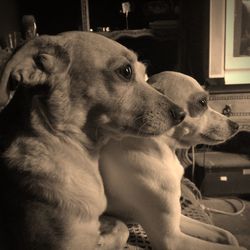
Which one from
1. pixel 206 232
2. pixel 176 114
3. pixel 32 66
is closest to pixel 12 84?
pixel 32 66

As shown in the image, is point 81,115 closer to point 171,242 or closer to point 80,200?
point 80,200

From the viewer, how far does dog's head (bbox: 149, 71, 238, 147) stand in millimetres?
850

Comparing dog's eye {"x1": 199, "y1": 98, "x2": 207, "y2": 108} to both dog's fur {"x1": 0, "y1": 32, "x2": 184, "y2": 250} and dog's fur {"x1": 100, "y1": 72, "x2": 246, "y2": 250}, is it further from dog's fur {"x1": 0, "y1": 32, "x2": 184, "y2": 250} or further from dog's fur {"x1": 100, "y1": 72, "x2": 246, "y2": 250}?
dog's fur {"x1": 0, "y1": 32, "x2": 184, "y2": 250}

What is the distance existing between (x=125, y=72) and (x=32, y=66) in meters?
0.18

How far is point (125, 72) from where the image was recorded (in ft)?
2.26

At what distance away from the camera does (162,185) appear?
78cm

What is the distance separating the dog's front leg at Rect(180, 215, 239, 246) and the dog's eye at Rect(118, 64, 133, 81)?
42 centimetres

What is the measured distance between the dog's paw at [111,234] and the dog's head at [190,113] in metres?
0.24

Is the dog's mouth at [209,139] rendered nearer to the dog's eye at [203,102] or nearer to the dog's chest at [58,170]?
the dog's eye at [203,102]

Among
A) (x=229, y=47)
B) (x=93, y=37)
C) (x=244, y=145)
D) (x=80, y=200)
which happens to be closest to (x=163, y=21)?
(x=229, y=47)


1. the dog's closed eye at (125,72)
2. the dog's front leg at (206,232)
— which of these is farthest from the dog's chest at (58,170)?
the dog's front leg at (206,232)

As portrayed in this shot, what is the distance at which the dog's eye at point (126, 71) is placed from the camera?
683 millimetres

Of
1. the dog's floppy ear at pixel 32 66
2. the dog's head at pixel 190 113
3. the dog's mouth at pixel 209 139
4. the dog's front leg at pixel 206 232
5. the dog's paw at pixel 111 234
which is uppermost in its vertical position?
the dog's floppy ear at pixel 32 66

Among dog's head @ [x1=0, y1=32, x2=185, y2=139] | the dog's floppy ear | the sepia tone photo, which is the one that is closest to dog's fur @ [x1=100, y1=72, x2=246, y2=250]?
the sepia tone photo
